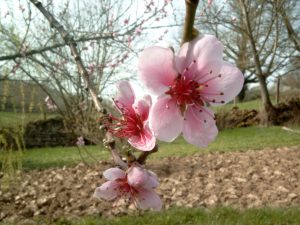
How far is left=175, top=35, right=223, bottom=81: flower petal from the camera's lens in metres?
0.64

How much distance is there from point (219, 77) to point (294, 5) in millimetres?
14029

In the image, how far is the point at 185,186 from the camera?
22.0ft

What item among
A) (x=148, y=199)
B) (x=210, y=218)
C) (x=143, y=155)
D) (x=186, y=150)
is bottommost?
(x=186, y=150)

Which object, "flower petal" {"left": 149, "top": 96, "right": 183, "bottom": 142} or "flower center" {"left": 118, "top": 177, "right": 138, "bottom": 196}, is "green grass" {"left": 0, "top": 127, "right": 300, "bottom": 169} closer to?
"flower center" {"left": 118, "top": 177, "right": 138, "bottom": 196}

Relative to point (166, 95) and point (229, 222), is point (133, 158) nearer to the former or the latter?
point (166, 95)

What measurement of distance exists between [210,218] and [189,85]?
13.6 feet

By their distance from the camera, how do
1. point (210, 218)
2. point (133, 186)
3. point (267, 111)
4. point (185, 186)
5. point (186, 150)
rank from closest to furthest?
point (133, 186), point (210, 218), point (185, 186), point (186, 150), point (267, 111)

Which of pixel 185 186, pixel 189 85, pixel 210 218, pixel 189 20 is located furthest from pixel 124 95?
pixel 185 186

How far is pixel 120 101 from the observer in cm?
82

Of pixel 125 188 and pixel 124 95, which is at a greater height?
pixel 124 95

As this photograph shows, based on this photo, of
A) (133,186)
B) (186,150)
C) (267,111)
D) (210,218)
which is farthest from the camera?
(267,111)

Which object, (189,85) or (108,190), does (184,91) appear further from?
(108,190)

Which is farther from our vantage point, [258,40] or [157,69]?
[258,40]

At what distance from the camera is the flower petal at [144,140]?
26.5 inches
